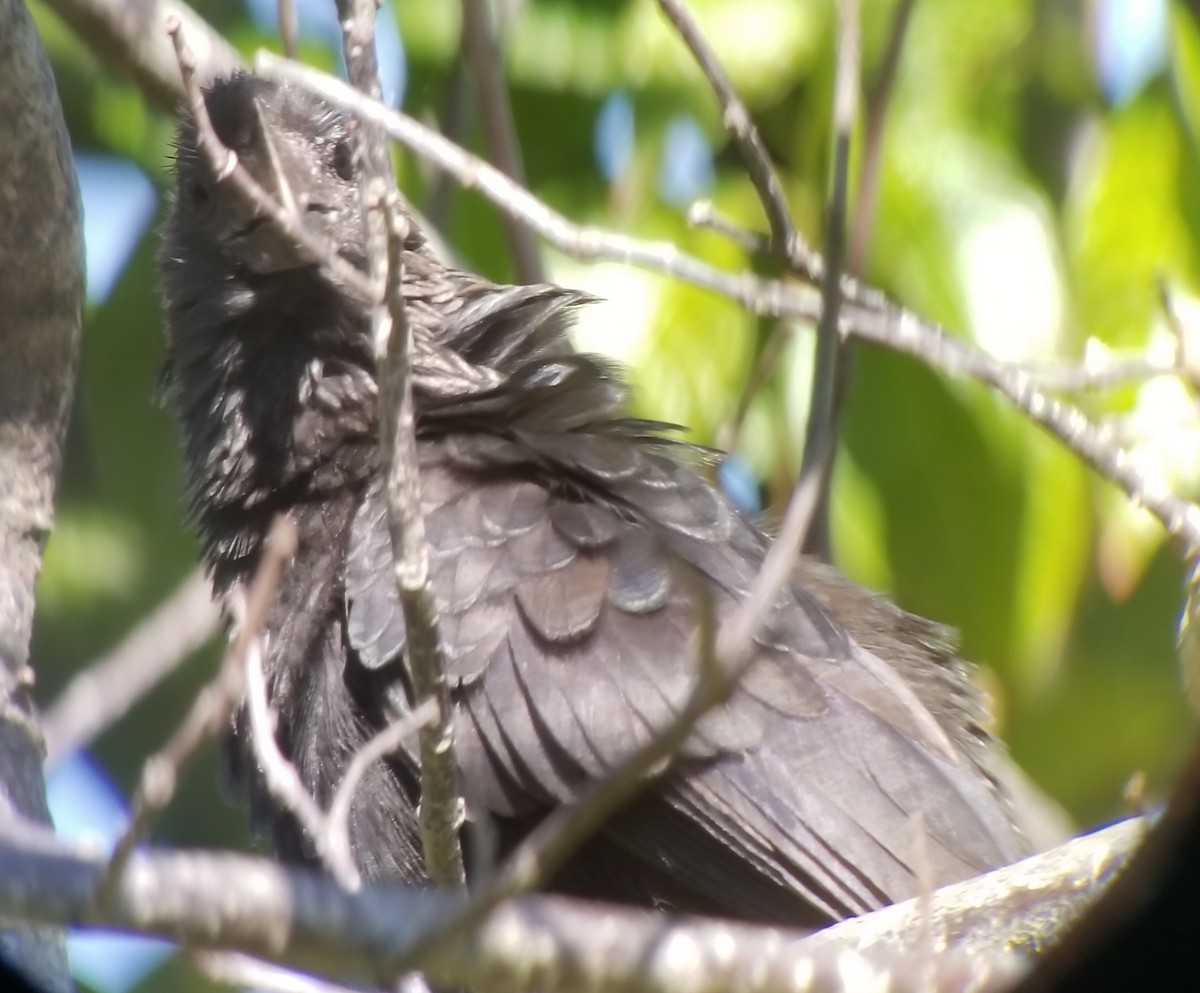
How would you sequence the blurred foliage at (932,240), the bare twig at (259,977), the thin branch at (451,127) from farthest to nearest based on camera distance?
the thin branch at (451,127) < the blurred foliage at (932,240) < the bare twig at (259,977)

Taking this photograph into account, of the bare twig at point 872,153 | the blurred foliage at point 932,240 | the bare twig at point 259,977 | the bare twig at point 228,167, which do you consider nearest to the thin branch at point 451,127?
the blurred foliage at point 932,240

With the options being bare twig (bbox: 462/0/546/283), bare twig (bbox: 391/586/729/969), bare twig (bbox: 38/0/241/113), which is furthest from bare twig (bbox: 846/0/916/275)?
bare twig (bbox: 391/586/729/969)

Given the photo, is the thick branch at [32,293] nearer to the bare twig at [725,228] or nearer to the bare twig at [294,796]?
the bare twig at [294,796]

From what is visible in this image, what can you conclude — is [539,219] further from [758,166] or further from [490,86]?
[490,86]

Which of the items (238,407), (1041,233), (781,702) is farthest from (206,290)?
(1041,233)

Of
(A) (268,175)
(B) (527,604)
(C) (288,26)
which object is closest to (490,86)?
(C) (288,26)

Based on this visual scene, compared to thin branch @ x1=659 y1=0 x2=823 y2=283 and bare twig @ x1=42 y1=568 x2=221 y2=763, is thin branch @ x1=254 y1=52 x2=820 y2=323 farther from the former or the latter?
bare twig @ x1=42 y1=568 x2=221 y2=763
